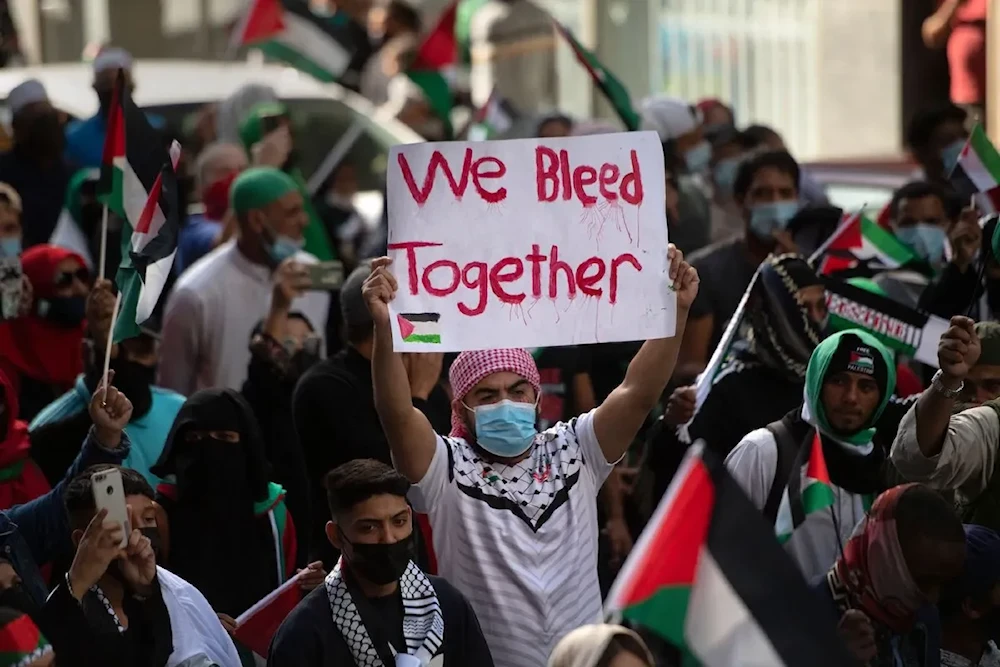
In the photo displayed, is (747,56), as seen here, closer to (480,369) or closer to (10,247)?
(10,247)

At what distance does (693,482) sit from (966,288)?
3.93 meters

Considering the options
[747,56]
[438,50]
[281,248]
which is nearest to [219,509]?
[281,248]

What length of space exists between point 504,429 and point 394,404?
291 millimetres

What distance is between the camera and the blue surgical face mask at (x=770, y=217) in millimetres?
8516

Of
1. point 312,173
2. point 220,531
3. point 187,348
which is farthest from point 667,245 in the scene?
point 312,173

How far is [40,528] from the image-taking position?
6109mm

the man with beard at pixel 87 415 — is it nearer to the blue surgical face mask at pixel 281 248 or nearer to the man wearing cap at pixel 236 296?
the man wearing cap at pixel 236 296

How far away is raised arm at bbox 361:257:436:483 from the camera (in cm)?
564

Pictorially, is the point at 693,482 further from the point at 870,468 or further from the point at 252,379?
the point at 252,379

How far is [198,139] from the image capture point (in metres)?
12.4

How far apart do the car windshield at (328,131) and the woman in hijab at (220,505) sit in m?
5.66

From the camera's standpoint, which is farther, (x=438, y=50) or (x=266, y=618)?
(x=438, y=50)

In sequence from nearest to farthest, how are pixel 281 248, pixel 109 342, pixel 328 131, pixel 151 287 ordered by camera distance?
pixel 109 342, pixel 151 287, pixel 281 248, pixel 328 131

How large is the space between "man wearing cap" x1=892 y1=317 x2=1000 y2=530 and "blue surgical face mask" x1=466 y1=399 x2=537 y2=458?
1091 millimetres
